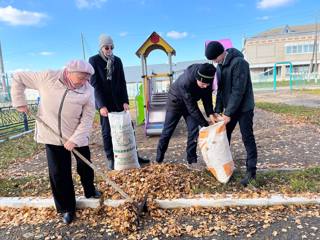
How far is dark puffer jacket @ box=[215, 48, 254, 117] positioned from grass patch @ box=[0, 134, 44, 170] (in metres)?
4.50

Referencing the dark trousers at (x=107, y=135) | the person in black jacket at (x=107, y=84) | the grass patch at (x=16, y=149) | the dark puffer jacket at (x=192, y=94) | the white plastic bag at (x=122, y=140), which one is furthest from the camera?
the grass patch at (x=16, y=149)

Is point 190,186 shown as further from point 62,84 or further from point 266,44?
point 266,44

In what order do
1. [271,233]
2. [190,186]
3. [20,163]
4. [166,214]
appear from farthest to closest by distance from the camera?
[20,163] → [190,186] → [166,214] → [271,233]

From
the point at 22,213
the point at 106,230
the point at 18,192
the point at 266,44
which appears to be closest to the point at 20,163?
the point at 18,192

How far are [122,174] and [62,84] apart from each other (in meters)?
1.68

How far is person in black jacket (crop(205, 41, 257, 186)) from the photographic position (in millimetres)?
3582

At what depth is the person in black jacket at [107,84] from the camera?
4543 millimetres

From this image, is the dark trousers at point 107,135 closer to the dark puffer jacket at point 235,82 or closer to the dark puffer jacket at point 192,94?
the dark puffer jacket at point 192,94

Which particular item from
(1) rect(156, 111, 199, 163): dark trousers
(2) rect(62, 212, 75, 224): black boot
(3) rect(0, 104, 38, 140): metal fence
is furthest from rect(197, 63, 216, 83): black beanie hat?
(3) rect(0, 104, 38, 140): metal fence

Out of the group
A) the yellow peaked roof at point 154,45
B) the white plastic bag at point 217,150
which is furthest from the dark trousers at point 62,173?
the yellow peaked roof at point 154,45

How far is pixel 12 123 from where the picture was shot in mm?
11562

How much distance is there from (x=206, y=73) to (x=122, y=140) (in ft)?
5.30

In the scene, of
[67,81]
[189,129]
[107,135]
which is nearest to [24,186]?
[107,135]

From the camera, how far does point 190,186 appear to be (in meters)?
3.79
